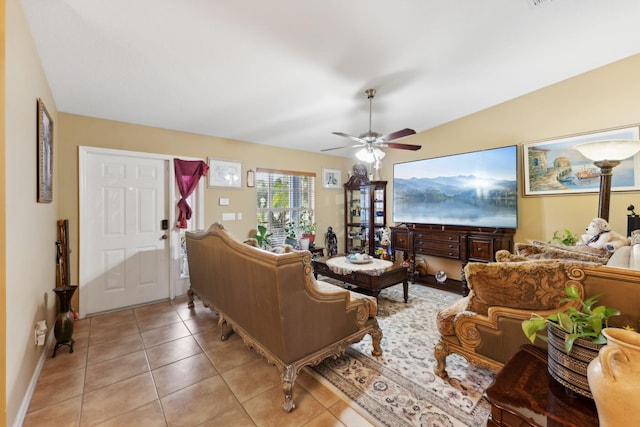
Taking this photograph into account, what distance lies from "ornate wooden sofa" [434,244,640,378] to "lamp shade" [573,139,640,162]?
121 centimetres

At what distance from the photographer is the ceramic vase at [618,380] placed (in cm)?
69

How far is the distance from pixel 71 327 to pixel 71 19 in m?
2.50

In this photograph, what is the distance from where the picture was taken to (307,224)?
17.5ft

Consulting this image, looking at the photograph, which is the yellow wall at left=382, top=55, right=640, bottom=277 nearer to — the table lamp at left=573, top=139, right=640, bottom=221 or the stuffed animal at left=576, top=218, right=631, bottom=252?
the table lamp at left=573, top=139, right=640, bottom=221

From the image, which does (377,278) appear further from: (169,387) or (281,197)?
(281,197)

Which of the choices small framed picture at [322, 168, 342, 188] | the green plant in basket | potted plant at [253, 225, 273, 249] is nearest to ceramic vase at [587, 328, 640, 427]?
the green plant in basket

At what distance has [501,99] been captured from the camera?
373 centimetres

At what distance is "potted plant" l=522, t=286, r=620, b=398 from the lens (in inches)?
36.0

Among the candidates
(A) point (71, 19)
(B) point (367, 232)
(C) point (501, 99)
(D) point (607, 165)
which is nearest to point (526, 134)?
(C) point (501, 99)

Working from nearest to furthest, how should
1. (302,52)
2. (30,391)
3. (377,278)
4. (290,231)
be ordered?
(30,391) → (302,52) → (377,278) → (290,231)

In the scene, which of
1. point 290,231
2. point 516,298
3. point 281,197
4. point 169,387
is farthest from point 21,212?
point 290,231

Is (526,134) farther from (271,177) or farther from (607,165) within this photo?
(271,177)

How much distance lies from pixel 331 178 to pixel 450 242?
274 centimetres

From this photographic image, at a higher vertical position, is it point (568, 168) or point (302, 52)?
Result: point (302, 52)
